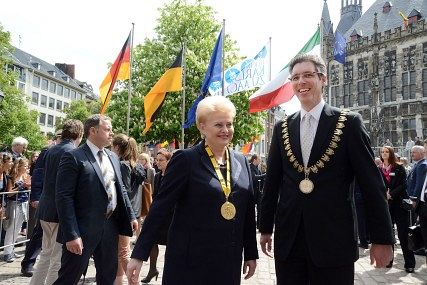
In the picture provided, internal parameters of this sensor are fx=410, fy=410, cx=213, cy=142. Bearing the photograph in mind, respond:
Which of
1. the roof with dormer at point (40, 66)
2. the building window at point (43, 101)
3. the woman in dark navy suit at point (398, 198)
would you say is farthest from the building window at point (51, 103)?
the woman in dark navy suit at point (398, 198)

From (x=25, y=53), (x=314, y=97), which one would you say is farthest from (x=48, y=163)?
(x=25, y=53)

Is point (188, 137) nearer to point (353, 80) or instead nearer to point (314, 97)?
point (314, 97)

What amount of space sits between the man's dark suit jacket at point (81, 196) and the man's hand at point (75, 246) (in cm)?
9

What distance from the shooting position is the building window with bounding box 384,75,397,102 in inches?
1916

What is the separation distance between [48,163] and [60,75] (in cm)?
8992

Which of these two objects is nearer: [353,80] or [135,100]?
Result: [135,100]

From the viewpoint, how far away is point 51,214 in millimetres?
5008

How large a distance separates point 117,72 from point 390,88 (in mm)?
42134

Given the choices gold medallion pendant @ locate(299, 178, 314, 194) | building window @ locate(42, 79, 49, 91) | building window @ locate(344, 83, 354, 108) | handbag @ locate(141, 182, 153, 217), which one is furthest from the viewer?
building window @ locate(42, 79, 49, 91)

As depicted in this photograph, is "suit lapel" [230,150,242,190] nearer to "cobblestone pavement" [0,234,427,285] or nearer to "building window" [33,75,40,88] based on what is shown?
"cobblestone pavement" [0,234,427,285]

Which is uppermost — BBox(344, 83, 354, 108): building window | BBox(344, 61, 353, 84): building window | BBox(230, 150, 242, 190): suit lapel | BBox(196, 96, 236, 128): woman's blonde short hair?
BBox(344, 61, 353, 84): building window

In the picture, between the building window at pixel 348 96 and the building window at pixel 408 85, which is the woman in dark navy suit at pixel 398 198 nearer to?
the building window at pixel 408 85

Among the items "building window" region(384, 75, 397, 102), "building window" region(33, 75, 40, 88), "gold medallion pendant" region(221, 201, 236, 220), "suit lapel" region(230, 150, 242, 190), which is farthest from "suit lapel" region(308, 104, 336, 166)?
"building window" region(33, 75, 40, 88)

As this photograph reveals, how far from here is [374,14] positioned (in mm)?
54469
